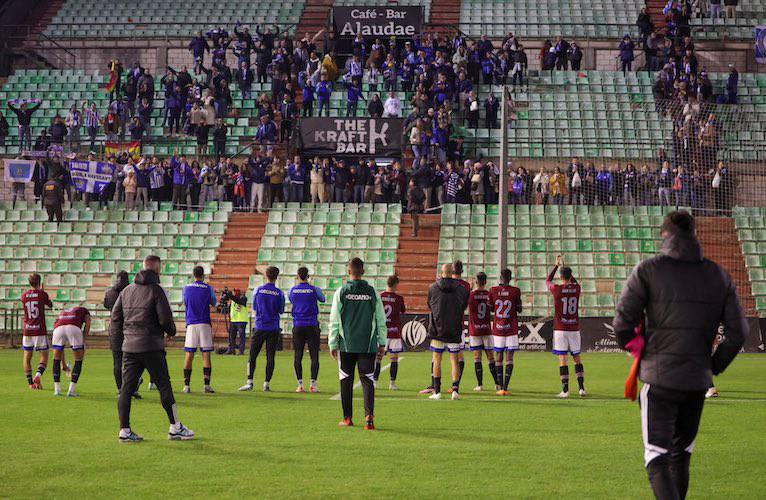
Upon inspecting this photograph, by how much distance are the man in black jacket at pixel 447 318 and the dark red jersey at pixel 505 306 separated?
844 mm

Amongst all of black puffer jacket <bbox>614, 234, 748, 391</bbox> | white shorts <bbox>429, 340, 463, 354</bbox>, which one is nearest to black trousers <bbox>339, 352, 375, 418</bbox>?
white shorts <bbox>429, 340, 463, 354</bbox>

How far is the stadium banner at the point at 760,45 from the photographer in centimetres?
3912

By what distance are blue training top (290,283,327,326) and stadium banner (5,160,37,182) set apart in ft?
70.9

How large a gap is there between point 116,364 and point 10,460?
19.3ft

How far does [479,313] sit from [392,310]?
192cm

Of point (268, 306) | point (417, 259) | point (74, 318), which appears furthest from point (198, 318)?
point (417, 259)

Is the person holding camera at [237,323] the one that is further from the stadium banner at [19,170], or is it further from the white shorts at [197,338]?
the stadium banner at [19,170]

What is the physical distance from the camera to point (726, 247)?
1281 inches

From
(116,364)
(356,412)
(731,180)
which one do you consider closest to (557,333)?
(356,412)

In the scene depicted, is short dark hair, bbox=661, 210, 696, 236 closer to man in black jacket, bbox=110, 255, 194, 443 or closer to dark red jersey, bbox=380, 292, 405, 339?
man in black jacket, bbox=110, 255, 194, 443

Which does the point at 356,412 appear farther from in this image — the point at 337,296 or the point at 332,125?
the point at 332,125

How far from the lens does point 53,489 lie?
28.9ft

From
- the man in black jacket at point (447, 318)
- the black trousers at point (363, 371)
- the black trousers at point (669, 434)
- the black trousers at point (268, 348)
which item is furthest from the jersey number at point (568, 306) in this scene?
the black trousers at point (669, 434)

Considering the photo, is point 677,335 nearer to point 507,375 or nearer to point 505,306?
point 505,306
